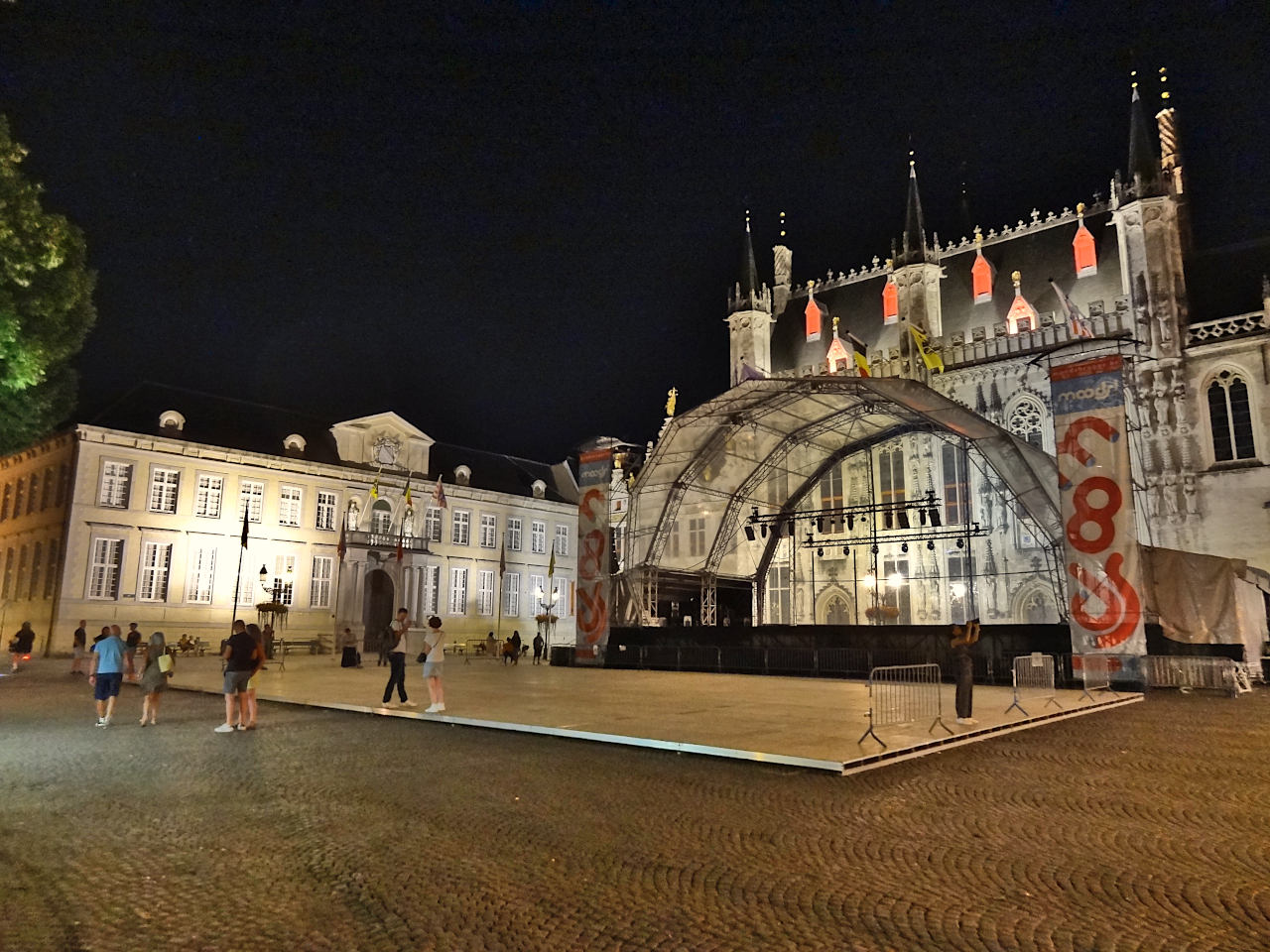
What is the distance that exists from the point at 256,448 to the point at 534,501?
53.2ft

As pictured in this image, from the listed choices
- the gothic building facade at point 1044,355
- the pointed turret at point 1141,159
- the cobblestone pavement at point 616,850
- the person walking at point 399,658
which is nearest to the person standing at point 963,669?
the cobblestone pavement at point 616,850

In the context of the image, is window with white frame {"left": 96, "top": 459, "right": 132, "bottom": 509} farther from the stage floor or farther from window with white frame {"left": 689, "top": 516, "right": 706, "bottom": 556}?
window with white frame {"left": 689, "top": 516, "right": 706, "bottom": 556}

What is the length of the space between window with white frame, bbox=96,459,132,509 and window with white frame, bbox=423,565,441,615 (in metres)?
14.1

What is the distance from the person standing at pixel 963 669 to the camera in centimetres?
1132

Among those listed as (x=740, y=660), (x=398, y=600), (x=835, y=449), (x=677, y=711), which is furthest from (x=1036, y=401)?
(x=398, y=600)

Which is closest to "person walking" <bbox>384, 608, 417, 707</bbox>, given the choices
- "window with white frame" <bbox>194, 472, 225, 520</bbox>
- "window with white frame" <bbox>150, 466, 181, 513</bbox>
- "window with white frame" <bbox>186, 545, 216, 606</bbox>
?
"window with white frame" <bbox>186, 545, 216, 606</bbox>

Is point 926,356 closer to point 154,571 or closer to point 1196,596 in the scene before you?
point 1196,596

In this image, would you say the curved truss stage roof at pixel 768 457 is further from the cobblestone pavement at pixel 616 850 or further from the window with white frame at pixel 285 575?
the window with white frame at pixel 285 575

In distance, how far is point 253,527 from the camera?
36.0 m

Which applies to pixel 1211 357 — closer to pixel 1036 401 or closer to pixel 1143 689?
pixel 1036 401

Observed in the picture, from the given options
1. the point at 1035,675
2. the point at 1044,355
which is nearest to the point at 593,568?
the point at 1035,675

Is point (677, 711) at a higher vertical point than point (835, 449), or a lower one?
lower

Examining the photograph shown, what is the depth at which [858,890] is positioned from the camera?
15.0 feet

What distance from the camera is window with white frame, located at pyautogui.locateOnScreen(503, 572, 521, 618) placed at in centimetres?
4557
